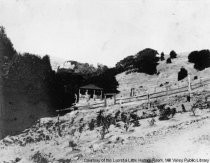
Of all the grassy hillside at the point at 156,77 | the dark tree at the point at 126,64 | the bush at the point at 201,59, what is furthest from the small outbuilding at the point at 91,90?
the bush at the point at 201,59

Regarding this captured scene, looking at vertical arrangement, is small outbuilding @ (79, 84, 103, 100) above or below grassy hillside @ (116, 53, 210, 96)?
below

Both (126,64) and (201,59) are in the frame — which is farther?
(126,64)

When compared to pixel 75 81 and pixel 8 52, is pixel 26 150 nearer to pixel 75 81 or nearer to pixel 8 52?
pixel 8 52

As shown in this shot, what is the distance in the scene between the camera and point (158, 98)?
94.9 feet

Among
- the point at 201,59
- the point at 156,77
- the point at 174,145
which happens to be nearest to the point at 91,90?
the point at 156,77

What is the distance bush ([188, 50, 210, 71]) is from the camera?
183ft

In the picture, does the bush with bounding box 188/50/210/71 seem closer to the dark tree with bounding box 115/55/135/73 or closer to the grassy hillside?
the grassy hillside

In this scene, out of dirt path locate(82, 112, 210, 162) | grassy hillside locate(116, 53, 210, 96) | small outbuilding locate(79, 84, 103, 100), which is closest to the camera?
dirt path locate(82, 112, 210, 162)

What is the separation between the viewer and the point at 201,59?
5666 cm

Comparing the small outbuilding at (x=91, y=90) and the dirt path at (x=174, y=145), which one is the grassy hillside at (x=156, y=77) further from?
the dirt path at (x=174, y=145)

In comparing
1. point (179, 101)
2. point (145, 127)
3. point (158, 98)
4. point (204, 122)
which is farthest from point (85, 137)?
point (158, 98)

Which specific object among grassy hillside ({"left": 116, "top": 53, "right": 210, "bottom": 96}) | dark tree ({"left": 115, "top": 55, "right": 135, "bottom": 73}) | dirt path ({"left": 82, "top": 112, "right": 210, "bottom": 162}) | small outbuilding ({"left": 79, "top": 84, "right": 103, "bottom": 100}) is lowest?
dirt path ({"left": 82, "top": 112, "right": 210, "bottom": 162})

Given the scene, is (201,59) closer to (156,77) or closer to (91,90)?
(156,77)

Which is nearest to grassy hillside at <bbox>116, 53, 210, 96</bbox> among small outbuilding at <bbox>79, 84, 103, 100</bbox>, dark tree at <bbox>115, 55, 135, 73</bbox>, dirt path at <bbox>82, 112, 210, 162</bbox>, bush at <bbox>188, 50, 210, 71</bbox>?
bush at <bbox>188, 50, 210, 71</bbox>
